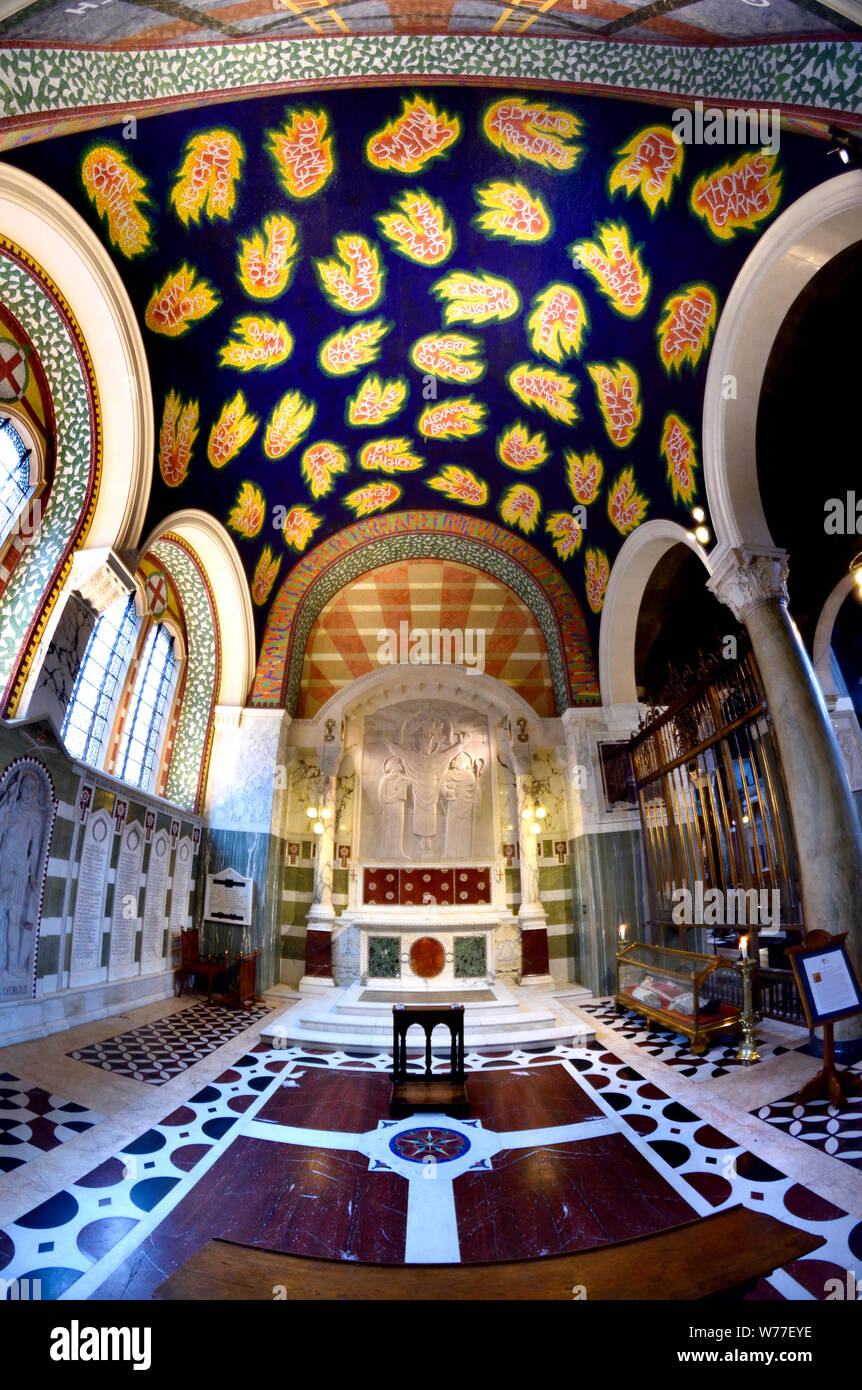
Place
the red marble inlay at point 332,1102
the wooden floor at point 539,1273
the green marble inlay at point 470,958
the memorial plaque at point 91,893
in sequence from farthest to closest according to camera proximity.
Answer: the green marble inlay at point 470,958 → the memorial plaque at point 91,893 → the red marble inlay at point 332,1102 → the wooden floor at point 539,1273

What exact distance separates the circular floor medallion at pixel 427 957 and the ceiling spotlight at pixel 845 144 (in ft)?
33.0

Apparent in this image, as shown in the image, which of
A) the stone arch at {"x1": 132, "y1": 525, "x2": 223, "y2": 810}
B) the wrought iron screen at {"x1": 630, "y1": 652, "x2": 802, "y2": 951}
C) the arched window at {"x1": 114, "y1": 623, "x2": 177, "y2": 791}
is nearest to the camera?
the wrought iron screen at {"x1": 630, "y1": 652, "x2": 802, "y2": 951}

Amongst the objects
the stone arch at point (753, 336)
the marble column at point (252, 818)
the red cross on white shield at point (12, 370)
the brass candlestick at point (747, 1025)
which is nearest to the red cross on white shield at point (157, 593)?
the marble column at point (252, 818)

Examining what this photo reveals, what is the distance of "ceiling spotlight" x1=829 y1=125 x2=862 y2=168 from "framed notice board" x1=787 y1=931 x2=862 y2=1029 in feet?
16.8

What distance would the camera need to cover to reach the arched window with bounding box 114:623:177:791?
30.3ft

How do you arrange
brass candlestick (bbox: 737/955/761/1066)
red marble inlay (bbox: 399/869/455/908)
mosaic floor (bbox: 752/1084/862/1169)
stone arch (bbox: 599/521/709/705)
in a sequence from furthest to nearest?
red marble inlay (bbox: 399/869/455/908) < stone arch (bbox: 599/521/709/705) < brass candlestick (bbox: 737/955/761/1066) < mosaic floor (bbox: 752/1084/862/1169)

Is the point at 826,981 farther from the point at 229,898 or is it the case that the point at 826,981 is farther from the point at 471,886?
the point at 229,898

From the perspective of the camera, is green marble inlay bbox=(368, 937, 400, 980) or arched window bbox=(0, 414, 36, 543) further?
green marble inlay bbox=(368, 937, 400, 980)

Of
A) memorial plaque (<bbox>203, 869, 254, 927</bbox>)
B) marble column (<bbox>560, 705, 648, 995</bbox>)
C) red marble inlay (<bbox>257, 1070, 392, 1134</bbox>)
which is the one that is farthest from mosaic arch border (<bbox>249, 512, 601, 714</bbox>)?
red marble inlay (<bbox>257, 1070, 392, 1134</bbox>)

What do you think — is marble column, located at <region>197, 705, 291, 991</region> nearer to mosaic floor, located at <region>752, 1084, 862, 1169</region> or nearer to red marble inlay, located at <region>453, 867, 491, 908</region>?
red marble inlay, located at <region>453, 867, 491, 908</region>

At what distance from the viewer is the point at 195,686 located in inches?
426

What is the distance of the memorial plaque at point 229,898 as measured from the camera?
1006cm

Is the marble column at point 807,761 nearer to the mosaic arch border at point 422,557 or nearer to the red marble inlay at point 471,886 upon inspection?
the mosaic arch border at point 422,557

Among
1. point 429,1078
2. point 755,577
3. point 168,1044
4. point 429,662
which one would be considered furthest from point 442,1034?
point 429,662
